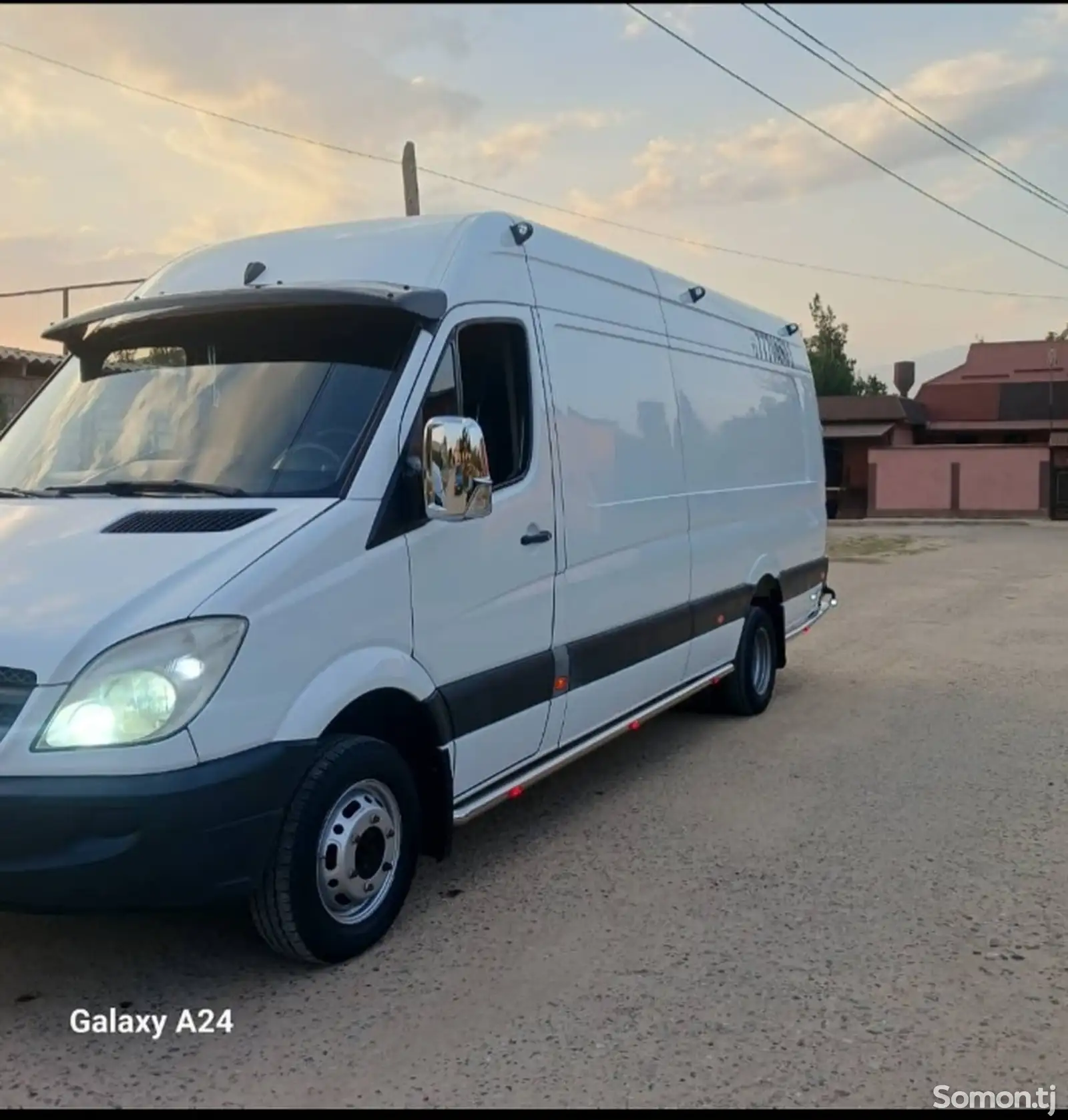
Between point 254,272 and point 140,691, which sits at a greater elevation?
point 254,272

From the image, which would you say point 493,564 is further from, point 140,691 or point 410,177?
point 410,177

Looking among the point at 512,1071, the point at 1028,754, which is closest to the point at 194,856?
the point at 512,1071

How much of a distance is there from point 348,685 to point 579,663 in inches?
69.5

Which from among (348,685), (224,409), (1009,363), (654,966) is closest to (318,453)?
(224,409)

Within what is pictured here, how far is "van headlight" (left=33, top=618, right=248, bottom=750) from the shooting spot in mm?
3387

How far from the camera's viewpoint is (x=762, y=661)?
8.34 meters

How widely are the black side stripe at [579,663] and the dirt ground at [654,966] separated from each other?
729mm

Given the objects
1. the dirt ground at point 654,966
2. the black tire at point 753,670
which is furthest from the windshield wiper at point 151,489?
the black tire at point 753,670

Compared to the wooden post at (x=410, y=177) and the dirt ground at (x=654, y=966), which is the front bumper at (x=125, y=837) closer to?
the dirt ground at (x=654, y=966)

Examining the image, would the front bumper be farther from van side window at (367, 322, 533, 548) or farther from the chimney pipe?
the chimney pipe

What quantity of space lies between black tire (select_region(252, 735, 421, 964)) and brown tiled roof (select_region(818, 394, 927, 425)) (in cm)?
3782

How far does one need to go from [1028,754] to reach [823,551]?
3369 millimetres

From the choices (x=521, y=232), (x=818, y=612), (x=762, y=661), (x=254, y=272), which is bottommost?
(x=762, y=661)

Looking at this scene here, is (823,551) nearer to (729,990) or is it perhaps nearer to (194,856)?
(729,990)
